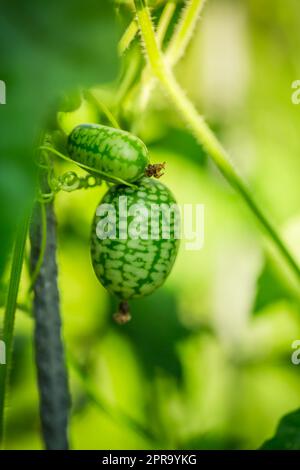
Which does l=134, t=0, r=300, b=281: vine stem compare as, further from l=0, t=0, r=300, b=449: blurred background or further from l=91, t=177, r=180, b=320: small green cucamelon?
l=0, t=0, r=300, b=449: blurred background

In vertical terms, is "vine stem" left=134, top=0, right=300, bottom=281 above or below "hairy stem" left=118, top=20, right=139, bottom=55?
below

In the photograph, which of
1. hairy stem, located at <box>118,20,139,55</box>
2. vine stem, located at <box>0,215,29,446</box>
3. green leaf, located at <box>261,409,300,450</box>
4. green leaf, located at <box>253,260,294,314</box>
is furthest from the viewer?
green leaf, located at <box>253,260,294,314</box>

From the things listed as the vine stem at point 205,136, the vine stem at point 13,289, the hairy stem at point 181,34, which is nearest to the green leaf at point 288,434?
the vine stem at point 205,136

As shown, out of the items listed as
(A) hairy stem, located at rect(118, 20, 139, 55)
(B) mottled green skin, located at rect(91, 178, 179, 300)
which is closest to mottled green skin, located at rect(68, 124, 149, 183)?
(B) mottled green skin, located at rect(91, 178, 179, 300)

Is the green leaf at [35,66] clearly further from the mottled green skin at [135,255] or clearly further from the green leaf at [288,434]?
the green leaf at [288,434]

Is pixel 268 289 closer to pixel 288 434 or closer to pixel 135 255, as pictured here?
pixel 288 434

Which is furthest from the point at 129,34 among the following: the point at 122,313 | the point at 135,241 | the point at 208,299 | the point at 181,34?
the point at 208,299
